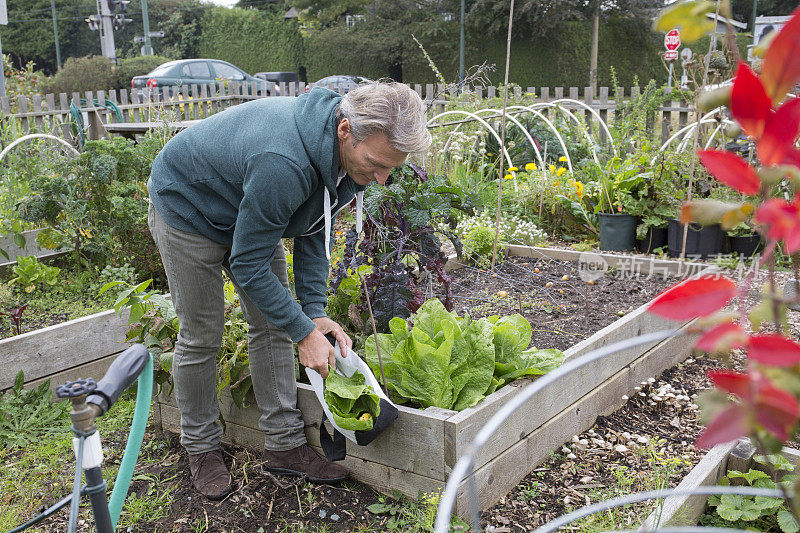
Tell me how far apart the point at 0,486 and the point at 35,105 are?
8.11 m

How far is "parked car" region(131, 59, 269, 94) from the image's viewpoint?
15.7 m

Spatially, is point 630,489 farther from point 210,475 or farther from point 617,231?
point 617,231

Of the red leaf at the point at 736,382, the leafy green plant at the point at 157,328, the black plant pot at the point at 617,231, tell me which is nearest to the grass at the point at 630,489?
the red leaf at the point at 736,382

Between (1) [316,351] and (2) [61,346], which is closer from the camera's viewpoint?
(1) [316,351]

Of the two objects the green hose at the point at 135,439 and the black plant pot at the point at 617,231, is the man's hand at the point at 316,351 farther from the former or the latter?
the black plant pot at the point at 617,231

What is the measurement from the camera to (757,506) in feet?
5.75

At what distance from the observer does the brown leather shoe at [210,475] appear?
2211 mm

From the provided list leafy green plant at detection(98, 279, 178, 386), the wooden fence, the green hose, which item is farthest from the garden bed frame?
the wooden fence

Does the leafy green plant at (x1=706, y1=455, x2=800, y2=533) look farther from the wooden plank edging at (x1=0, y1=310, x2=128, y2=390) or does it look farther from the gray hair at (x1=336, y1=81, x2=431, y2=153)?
the wooden plank edging at (x1=0, y1=310, x2=128, y2=390)

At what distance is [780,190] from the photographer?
151 inches

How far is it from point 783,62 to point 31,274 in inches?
149

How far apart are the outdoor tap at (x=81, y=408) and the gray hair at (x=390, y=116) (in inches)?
40.1

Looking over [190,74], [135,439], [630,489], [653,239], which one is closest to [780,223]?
[135,439]

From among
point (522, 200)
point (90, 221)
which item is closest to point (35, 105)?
point (90, 221)
